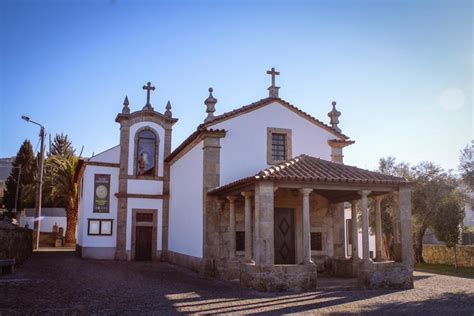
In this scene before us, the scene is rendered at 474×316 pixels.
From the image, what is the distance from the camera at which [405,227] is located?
13469 millimetres

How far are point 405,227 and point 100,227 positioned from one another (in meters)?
15.7

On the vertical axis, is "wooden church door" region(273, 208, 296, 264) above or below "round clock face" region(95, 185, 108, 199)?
below

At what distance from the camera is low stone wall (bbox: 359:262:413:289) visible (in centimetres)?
1281

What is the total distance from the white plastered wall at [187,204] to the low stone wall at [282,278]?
185 inches

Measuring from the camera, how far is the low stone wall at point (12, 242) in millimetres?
15016

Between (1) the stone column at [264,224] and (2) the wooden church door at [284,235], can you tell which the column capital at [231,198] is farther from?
(1) the stone column at [264,224]

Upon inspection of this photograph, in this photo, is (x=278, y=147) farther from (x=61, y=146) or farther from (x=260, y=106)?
(x=61, y=146)

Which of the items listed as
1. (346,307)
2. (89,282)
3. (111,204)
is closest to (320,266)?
(346,307)

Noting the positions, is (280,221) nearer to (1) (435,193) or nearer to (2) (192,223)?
(2) (192,223)

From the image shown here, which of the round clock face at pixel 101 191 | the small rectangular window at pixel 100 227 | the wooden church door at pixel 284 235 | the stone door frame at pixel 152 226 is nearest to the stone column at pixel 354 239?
the wooden church door at pixel 284 235

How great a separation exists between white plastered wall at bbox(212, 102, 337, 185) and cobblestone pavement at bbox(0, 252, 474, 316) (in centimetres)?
438

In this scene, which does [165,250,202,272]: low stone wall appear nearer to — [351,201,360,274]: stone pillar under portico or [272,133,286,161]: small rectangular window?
[272,133,286,161]: small rectangular window

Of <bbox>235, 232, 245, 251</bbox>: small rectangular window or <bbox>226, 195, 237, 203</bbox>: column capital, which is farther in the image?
<bbox>235, 232, 245, 251</bbox>: small rectangular window

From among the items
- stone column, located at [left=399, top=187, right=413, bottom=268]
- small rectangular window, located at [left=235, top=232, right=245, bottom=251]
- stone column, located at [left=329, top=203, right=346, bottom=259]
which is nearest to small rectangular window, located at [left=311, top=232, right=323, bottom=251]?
stone column, located at [left=329, top=203, right=346, bottom=259]
